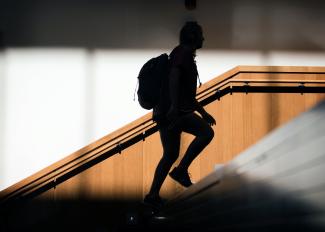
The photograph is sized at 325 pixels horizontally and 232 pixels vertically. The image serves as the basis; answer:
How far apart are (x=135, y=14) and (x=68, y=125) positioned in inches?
56.0

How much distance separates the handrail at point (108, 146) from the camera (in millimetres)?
6488

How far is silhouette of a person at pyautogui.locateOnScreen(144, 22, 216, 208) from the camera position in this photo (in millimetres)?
5523

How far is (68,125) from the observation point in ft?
23.7

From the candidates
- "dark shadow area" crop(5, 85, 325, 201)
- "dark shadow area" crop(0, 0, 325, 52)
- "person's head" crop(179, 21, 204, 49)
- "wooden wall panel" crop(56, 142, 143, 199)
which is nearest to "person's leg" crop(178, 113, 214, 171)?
"person's head" crop(179, 21, 204, 49)

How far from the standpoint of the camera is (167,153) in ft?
18.8

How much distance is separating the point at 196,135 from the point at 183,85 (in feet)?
1.58

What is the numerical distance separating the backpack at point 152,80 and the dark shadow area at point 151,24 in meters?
1.57

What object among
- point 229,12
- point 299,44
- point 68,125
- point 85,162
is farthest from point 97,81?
point 299,44

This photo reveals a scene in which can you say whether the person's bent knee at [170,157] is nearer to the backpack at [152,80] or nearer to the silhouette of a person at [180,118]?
the silhouette of a person at [180,118]

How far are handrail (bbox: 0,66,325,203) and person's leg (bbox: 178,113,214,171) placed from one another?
87 cm

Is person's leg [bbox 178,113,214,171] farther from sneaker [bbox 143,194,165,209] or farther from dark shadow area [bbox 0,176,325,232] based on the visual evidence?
sneaker [bbox 143,194,165,209]

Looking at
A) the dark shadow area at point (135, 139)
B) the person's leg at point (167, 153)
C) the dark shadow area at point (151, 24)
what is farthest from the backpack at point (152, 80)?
the dark shadow area at point (151, 24)

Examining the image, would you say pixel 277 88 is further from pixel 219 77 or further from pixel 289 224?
pixel 289 224

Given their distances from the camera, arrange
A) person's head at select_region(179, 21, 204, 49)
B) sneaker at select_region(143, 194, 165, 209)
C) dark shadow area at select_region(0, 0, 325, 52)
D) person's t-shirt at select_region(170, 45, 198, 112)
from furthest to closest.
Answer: dark shadow area at select_region(0, 0, 325, 52) → person's head at select_region(179, 21, 204, 49) → sneaker at select_region(143, 194, 165, 209) → person's t-shirt at select_region(170, 45, 198, 112)
